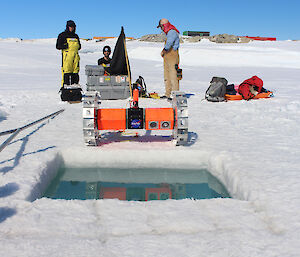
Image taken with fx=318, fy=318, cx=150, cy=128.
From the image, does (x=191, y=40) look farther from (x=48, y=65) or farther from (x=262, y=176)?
(x=262, y=176)

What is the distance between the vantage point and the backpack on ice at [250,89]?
8.15 m

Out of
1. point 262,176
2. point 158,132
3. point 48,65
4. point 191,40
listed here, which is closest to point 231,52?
point 48,65

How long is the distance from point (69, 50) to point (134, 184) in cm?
557

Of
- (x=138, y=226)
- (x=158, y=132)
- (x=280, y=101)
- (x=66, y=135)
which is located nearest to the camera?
(x=138, y=226)

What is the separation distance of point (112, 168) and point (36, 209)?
1.43 meters

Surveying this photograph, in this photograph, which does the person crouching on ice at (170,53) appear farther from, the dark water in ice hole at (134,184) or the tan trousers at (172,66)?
the dark water in ice hole at (134,184)

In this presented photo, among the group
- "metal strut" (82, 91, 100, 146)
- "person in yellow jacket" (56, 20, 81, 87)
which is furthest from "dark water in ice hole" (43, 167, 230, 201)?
"person in yellow jacket" (56, 20, 81, 87)

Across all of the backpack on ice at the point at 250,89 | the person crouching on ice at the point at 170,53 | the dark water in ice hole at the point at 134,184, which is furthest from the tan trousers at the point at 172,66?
the dark water in ice hole at the point at 134,184

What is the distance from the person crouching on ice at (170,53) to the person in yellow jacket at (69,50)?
7.02 ft

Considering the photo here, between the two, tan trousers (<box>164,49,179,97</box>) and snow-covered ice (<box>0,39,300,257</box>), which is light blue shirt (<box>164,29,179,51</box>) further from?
snow-covered ice (<box>0,39,300,257</box>)

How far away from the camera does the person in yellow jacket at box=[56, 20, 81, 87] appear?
7832mm

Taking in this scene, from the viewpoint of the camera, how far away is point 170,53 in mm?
7992

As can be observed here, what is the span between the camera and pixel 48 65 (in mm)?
18609

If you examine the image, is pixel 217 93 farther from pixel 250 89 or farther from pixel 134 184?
pixel 134 184
